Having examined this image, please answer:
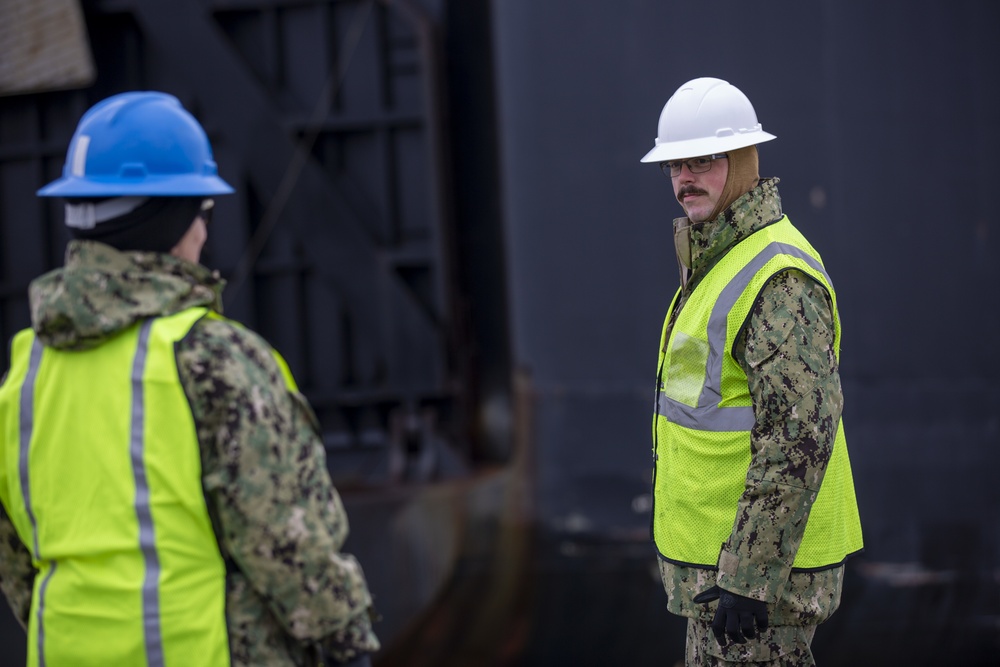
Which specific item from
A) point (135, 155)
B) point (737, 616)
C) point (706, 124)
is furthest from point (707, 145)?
point (135, 155)

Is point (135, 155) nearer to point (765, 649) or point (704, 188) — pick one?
point (704, 188)

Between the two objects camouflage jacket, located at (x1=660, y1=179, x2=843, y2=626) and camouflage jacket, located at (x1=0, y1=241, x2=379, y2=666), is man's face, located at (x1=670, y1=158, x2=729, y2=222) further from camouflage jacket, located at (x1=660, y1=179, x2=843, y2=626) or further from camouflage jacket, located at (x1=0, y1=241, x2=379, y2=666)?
camouflage jacket, located at (x1=0, y1=241, x2=379, y2=666)

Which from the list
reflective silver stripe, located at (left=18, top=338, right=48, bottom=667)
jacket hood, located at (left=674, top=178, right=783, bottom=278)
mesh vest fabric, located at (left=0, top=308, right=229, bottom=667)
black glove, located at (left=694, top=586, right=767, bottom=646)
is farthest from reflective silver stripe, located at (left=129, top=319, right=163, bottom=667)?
jacket hood, located at (left=674, top=178, right=783, bottom=278)

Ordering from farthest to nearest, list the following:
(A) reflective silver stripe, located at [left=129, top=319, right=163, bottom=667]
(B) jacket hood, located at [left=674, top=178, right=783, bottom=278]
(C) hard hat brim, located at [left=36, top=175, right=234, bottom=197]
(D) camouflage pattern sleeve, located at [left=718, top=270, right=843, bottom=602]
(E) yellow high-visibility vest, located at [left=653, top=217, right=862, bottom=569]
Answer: (B) jacket hood, located at [left=674, top=178, right=783, bottom=278], (E) yellow high-visibility vest, located at [left=653, top=217, right=862, bottom=569], (D) camouflage pattern sleeve, located at [left=718, top=270, right=843, bottom=602], (C) hard hat brim, located at [left=36, top=175, right=234, bottom=197], (A) reflective silver stripe, located at [left=129, top=319, right=163, bottom=667]

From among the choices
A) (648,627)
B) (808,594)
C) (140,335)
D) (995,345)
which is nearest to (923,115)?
(995,345)

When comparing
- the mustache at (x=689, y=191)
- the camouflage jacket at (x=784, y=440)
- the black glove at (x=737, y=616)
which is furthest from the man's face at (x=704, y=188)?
the black glove at (x=737, y=616)

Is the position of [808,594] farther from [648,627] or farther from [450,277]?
[450,277]

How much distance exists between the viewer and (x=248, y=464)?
1504mm

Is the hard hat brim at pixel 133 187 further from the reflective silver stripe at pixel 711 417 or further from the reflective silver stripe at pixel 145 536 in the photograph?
the reflective silver stripe at pixel 711 417

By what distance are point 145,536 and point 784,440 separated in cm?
124

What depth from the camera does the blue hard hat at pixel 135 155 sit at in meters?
1.61

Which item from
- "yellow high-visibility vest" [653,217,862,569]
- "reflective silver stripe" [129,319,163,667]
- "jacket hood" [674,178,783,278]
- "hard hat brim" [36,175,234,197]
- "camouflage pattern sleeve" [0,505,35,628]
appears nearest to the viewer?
"reflective silver stripe" [129,319,163,667]

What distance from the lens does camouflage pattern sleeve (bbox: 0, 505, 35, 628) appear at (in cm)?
172

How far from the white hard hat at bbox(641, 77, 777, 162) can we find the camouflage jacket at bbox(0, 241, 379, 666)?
118 cm
